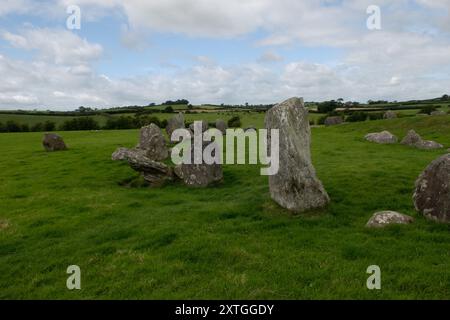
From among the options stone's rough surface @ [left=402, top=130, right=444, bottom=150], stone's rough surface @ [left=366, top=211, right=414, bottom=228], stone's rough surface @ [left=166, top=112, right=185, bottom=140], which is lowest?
stone's rough surface @ [left=366, top=211, right=414, bottom=228]

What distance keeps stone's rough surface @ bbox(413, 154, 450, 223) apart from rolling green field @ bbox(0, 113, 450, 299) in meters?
0.42

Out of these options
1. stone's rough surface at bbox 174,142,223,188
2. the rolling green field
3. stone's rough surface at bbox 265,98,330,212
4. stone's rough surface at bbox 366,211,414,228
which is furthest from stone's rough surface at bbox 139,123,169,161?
stone's rough surface at bbox 366,211,414,228

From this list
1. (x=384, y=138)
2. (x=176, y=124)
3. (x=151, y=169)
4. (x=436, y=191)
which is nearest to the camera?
(x=436, y=191)

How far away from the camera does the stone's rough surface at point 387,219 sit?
13.0 m

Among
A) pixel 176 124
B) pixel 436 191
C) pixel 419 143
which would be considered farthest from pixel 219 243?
pixel 176 124

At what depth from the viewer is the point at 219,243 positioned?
40.7 ft

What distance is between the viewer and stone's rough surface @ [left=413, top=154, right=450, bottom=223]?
12.8 meters

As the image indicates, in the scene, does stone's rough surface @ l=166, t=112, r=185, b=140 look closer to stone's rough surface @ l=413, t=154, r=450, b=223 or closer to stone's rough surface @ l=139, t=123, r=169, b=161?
stone's rough surface @ l=139, t=123, r=169, b=161

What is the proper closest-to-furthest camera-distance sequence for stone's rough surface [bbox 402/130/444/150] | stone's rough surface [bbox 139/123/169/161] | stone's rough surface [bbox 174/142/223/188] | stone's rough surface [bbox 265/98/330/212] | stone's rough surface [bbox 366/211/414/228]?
stone's rough surface [bbox 366/211/414/228] → stone's rough surface [bbox 265/98/330/212] → stone's rough surface [bbox 174/142/223/188] → stone's rough surface [bbox 139/123/169/161] → stone's rough surface [bbox 402/130/444/150]

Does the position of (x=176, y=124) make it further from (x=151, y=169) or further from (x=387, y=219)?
(x=387, y=219)

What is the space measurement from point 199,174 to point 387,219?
34.4 ft

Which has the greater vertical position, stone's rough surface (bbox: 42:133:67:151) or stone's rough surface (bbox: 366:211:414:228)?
stone's rough surface (bbox: 42:133:67:151)
